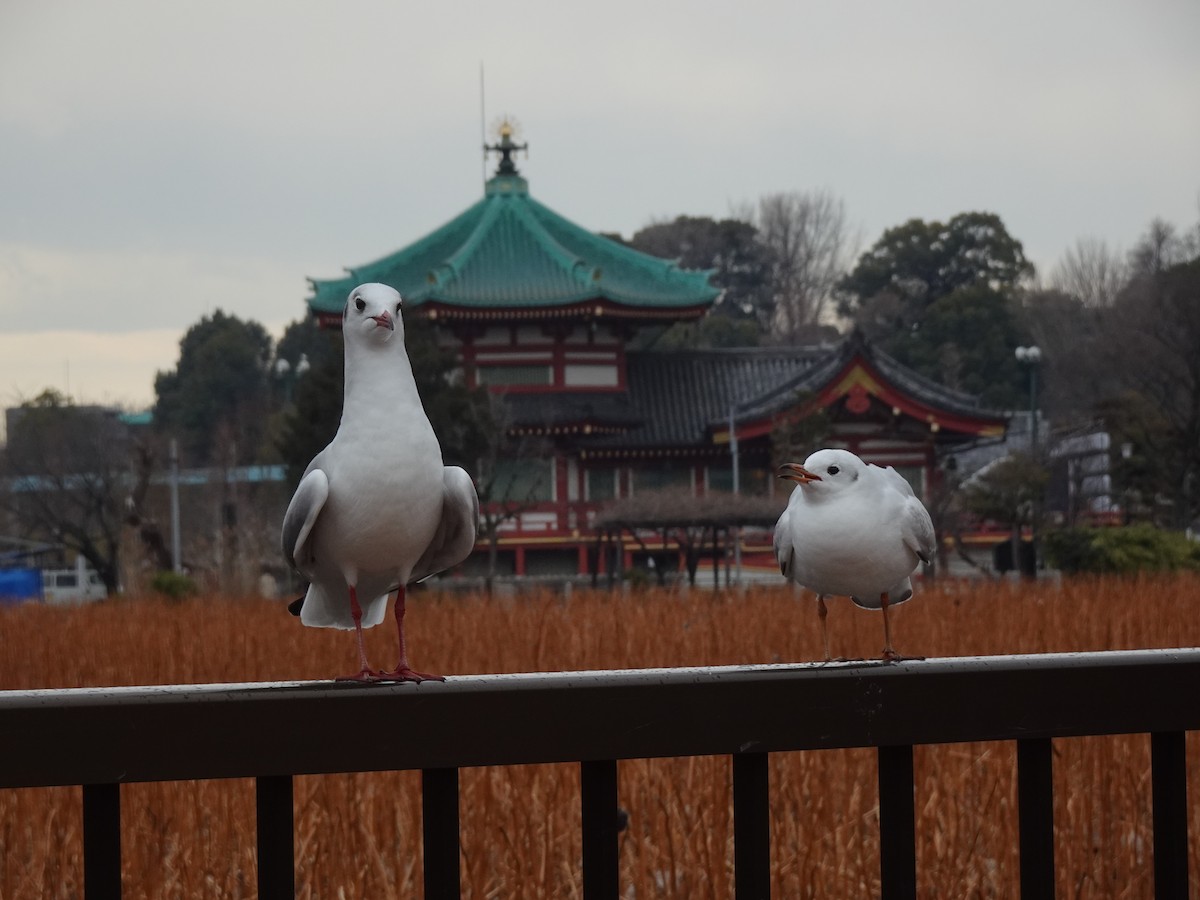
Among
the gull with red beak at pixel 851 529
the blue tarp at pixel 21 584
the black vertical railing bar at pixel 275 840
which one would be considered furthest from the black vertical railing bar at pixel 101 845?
the blue tarp at pixel 21 584

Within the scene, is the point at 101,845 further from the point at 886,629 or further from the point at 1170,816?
the point at 1170,816

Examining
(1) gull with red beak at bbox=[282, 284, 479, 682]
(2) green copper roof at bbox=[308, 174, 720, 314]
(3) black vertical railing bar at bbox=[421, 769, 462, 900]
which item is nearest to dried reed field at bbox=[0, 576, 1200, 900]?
(1) gull with red beak at bbox=[282, 284, 479, 682]

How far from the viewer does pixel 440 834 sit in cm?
138

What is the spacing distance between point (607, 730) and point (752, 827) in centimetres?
19

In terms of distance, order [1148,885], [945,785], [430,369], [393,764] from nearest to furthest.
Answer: [393,764]
[1148,885]
[945,785]
[430,369]

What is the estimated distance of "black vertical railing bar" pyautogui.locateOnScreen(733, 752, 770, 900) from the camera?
56.2 inches


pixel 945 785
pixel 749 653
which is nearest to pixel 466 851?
pixel 945 785

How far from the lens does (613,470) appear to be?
25.7m

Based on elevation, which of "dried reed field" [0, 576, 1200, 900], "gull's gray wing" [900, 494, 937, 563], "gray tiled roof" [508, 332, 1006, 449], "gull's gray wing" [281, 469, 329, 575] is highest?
"gray tiled roof" [508, 332, 1006, 449]

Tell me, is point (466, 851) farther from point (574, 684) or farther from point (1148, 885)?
point (574, 684)

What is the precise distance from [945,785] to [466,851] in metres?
1.47

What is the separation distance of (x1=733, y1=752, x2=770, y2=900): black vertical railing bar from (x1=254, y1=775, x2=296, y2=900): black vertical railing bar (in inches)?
17.0

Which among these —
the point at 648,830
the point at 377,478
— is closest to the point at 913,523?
the point at 377,478

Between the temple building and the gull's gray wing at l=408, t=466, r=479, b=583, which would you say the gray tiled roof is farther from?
the gull's gray wing at l=408, t=466, r=479, b=583
